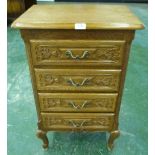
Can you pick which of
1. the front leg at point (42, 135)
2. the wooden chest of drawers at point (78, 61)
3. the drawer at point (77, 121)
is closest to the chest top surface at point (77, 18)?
the wooden chest of drawers at point (78, 61)

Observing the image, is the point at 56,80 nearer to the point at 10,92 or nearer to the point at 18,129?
the point at 18,129

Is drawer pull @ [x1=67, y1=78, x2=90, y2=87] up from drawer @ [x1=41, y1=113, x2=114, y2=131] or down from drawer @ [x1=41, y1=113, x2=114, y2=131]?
up

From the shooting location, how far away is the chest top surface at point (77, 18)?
929mm

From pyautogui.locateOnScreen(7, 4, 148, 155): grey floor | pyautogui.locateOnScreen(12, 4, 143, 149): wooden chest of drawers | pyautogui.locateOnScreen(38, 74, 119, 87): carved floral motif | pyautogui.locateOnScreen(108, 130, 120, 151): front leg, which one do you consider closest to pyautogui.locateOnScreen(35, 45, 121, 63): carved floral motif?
pyautogui.locateOnScreen(12, 4, 143, 149): wooden chest of drawers

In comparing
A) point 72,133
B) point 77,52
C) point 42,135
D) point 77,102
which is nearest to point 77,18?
point 77,52

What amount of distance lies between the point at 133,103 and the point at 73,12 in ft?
3.62

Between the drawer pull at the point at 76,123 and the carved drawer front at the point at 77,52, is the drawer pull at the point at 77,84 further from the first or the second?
the drawer pull at the point at 76,123

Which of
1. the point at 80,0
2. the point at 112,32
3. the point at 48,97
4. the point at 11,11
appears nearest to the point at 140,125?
the point at 48,97

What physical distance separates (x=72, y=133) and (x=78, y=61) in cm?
75

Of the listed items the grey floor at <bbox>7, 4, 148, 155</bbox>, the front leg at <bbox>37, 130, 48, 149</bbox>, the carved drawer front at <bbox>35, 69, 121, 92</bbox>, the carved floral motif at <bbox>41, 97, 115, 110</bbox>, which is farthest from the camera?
the grey floor at <bbox>7, 4, 148, 155</bbox>

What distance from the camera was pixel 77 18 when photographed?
1.01 meters

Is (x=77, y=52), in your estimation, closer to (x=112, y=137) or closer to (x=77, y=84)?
(x=77, y=84)

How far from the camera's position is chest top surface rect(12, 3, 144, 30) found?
3.05 ft

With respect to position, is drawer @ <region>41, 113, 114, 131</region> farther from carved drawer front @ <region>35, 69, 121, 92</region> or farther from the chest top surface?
the chest top surface
